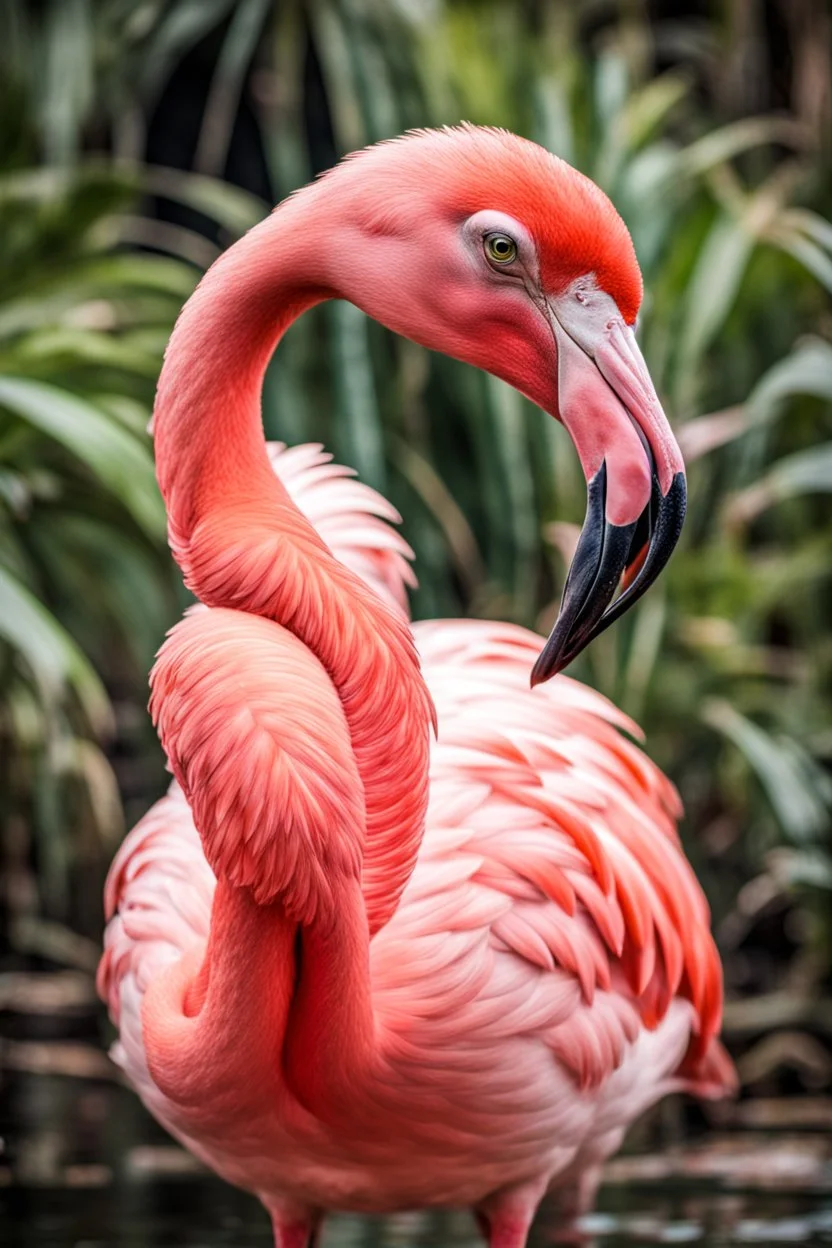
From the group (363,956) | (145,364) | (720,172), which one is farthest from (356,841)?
(720,172)

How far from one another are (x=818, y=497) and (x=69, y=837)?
80.8 inches

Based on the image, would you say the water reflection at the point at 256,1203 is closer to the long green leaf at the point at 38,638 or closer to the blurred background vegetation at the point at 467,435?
the blurred background vegetation at the point at 467,435

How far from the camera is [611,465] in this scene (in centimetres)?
173

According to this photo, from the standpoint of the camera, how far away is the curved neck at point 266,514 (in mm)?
1900

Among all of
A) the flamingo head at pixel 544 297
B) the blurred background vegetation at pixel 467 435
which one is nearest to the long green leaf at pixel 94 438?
the blurred background vegetation at pixel 467 435

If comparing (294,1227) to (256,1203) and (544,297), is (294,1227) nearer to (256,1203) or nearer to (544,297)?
(256,1203)

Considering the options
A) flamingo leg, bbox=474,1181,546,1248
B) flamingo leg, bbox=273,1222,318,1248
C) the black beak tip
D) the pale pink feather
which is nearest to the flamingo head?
the black beak tip

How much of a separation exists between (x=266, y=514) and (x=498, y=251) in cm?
40

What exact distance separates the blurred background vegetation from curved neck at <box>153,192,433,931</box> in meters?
1.39

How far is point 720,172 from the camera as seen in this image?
4.82 meters

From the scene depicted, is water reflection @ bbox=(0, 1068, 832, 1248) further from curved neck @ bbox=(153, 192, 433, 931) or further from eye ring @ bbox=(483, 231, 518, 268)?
eye ring @ bbox=(483, 231, 518, 268)

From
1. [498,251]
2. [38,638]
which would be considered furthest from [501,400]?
[498,251]

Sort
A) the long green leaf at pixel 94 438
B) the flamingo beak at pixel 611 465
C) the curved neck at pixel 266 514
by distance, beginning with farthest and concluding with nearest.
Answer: the long green leaf at pixel 94 438, the curved neck at pixel 266 514, the flamingo beak at pixel 611 465

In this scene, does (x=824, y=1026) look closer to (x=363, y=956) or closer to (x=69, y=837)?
(x=69, y=837)
